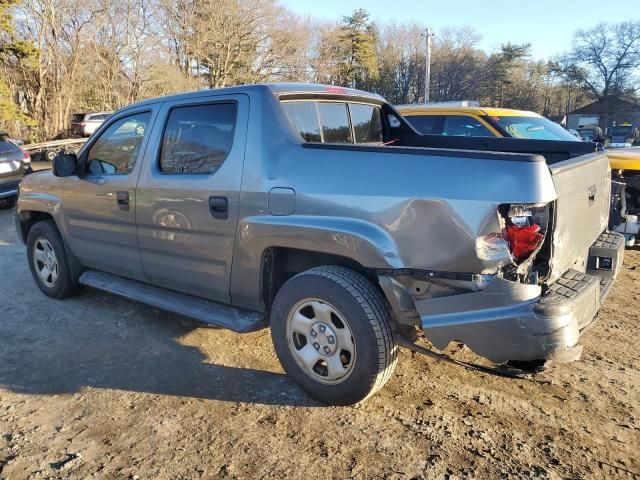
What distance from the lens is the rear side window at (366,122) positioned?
4.43 metres

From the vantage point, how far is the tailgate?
2.86 metres

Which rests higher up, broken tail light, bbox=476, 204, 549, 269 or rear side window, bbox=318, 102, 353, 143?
rear side window, bbox=318, 102, 353, 143

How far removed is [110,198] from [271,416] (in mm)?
2355

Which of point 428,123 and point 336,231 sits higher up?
point 428,123

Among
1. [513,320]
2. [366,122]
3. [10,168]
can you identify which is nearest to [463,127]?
[366,122]

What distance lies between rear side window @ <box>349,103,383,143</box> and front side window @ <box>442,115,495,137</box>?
11.9 ft

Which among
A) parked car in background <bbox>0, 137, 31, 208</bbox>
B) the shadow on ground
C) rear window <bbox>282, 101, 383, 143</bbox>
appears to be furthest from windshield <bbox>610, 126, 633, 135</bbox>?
the shadow on ground

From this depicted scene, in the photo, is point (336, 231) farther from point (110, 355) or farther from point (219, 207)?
point (110, 355)

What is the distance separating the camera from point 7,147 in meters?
11.0

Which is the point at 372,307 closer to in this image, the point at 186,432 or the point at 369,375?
the point at 369,375

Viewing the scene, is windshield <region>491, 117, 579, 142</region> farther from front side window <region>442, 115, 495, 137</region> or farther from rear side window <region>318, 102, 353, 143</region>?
rear side window <region>318, 102, 353, 143</region>

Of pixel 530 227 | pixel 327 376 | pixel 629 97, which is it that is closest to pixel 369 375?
pixel 327 376

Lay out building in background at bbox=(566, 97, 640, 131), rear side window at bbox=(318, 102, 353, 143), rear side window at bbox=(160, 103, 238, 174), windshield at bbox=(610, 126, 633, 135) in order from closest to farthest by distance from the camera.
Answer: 1. rear side window at bbox=(160, 103, 238, 174)
2. rear side window at bbox=(318, 102, 353, 143)
3. windshield at bbox=(610, 126, 633, 135)
4. building in background at bbox=(566, 97, 640, 131)

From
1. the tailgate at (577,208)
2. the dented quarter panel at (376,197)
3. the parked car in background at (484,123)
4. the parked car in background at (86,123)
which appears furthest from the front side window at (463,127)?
the parked car in background at (86,123)
